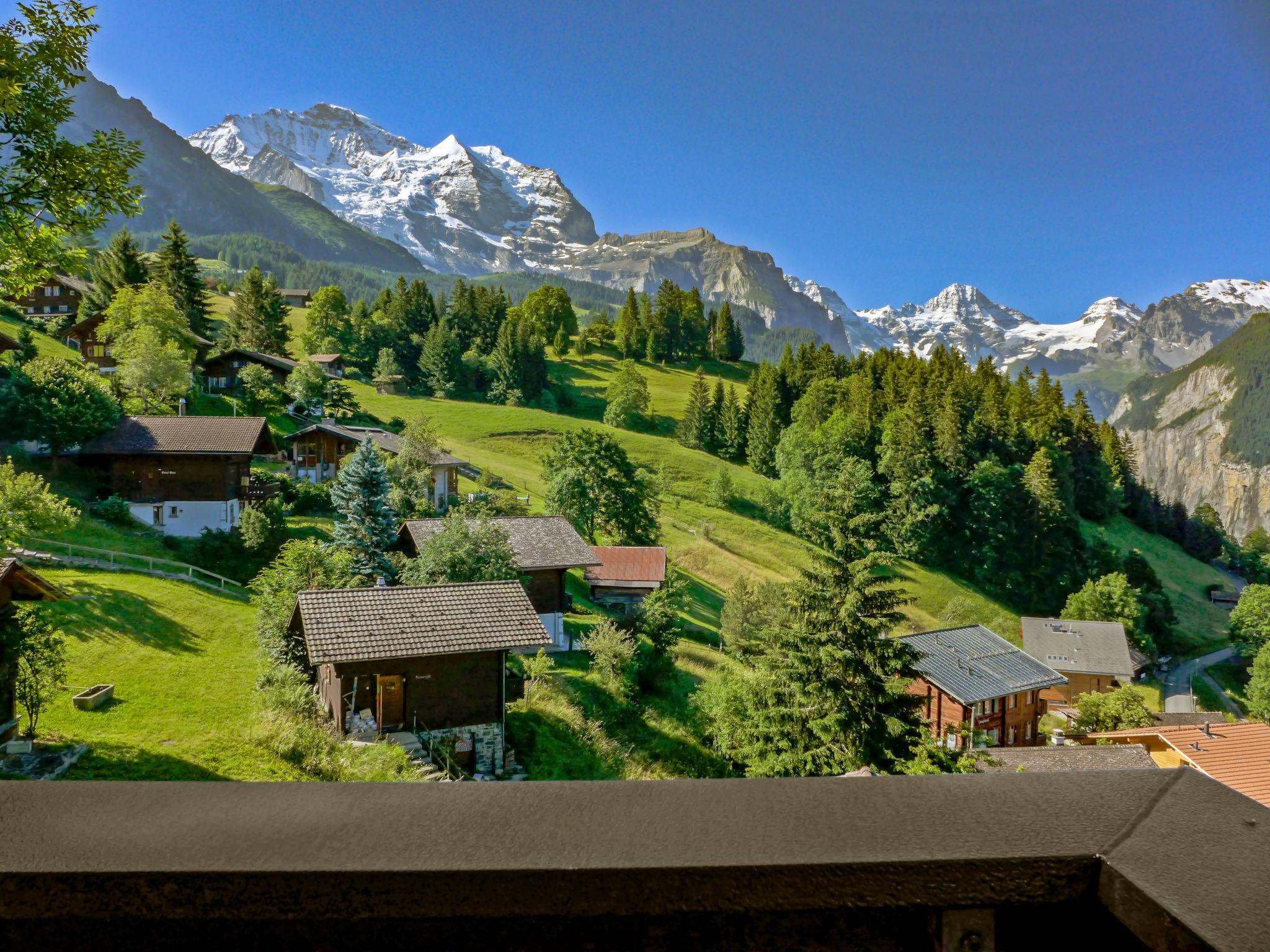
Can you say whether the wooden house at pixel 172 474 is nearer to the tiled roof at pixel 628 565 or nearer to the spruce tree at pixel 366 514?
the spruce tree at pixel 366 514

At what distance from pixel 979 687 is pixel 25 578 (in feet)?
129

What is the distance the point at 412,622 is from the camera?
68.6 ft

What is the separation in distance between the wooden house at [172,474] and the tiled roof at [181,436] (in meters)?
0.05

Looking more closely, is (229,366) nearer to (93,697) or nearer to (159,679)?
(159,679)

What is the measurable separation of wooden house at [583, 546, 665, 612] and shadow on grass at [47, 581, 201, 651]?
2116 centimetres

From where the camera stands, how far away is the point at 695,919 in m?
1.54

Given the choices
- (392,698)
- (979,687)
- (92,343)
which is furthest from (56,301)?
(979,687)

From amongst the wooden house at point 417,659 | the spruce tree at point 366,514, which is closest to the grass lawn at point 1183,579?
the spruce tree at point 366,514

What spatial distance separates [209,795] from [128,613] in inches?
1116

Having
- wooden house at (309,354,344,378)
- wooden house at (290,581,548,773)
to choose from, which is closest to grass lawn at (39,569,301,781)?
wooden house at (290,581,548,773)

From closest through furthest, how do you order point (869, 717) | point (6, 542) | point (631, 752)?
point (6, 542) < point (869, 717) < point (631, 752)

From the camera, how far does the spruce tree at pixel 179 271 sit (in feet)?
221

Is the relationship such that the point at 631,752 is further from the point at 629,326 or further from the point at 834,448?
the point at 629,326

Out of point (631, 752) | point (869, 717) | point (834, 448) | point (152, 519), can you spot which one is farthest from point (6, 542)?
point (834, 448)
